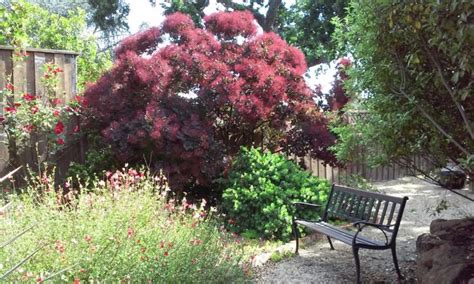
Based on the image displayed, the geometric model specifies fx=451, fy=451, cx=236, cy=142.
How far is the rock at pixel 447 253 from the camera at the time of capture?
10.00 ft

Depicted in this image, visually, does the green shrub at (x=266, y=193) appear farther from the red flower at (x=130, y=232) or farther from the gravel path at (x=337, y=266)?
the red flower at (x=130, y=232)

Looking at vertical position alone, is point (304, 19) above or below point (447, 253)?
above

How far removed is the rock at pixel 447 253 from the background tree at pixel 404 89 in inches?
21.4

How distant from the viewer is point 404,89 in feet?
12.3

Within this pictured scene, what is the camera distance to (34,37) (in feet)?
33.6

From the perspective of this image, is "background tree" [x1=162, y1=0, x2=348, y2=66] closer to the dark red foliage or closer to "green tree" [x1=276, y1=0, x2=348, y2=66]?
"green tree" [x1=276, y1=0, x2=348, y2=66]

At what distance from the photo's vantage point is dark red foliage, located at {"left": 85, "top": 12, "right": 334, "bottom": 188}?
575 centimetres

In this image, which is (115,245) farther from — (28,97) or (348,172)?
(348,172)

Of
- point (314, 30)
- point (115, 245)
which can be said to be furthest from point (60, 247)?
point (314, 30)

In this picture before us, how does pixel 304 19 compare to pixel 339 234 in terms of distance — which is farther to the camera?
pixel 304 19

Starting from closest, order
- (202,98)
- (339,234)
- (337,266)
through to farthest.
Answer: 1. (339,234)
2. (337,266)
3. (202,98)

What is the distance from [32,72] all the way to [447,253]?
18.4ft

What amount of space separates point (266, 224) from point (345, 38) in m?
2.33

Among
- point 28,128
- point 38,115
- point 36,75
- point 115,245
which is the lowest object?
point 115,245
